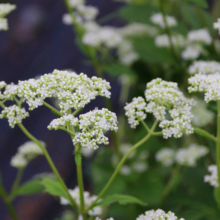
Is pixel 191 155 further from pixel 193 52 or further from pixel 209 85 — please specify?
pixel 209 85

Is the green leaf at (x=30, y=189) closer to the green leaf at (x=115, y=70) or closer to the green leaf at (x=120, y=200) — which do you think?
the green leaf at (x=120, y=200)

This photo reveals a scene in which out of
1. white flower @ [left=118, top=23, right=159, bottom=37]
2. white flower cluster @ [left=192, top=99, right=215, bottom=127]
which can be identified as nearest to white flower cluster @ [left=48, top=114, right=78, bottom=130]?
white flower cluster @ [left=192, top=99, right=215, bottom=127]

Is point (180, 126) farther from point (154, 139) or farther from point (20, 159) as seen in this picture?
point (154, 139)

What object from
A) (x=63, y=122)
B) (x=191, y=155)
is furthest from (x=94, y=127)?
(x=191, y=155)

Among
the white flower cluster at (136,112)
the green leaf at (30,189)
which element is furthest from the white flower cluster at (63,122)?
the green leaf at (30,189)

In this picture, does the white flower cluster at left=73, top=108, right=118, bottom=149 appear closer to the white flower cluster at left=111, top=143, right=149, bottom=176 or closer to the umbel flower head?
the umbel flower head

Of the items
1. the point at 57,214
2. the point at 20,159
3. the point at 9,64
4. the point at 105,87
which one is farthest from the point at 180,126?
the point at 9,64
